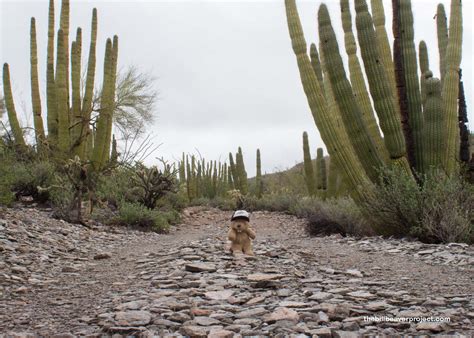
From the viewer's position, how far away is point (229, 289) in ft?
13.7

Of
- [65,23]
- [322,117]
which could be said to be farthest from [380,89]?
[65,23]

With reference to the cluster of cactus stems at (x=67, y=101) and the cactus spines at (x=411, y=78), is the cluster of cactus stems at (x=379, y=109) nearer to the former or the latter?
the cactus spines at (x=411, y=78)

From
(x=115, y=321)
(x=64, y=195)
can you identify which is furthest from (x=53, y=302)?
(x=64, y=195)

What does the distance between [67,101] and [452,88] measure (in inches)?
365

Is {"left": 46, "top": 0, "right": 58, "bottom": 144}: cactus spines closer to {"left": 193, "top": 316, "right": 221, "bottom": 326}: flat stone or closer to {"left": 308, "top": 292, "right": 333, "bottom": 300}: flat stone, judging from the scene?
{"left": 308, "top": 292, "right": 333, "bottom": 300}: flat stone

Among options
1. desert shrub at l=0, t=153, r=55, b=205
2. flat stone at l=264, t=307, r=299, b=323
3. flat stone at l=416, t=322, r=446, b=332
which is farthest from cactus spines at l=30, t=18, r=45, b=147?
flat stone at l=416, t=322, r=446, b=332

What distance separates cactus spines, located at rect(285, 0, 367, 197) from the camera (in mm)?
8578

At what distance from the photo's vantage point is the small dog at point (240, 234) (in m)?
5.83

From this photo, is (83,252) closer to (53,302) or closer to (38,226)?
(38,226)

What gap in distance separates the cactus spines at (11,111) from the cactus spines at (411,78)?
9.65m

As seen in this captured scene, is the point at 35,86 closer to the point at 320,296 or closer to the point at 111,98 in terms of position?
the point at 111,98

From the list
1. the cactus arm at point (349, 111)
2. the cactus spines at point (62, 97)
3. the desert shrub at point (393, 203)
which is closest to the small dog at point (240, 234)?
the desert shrub at point (393, 203)

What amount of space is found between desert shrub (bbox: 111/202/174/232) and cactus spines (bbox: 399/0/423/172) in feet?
16.6

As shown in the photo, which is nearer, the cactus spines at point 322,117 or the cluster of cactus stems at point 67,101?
the cactus spines at point 322,117
